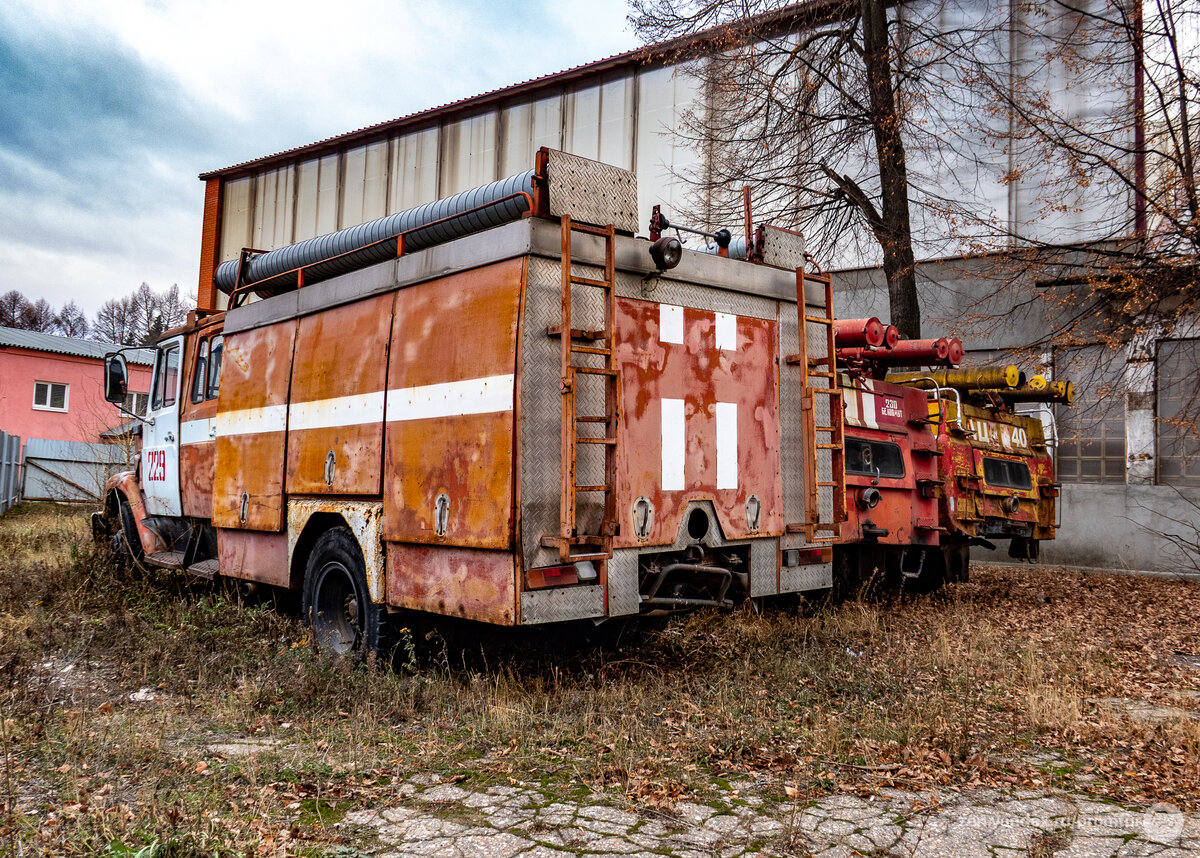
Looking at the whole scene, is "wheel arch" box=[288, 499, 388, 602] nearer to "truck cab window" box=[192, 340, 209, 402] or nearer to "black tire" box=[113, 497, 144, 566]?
"truck cab window" box=[192, 340, 209, 402]

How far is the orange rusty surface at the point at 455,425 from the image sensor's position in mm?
5172

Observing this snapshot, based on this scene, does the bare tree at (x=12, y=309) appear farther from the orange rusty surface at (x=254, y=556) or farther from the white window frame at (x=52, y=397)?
the orange rusty surface at (x=254, y=556)

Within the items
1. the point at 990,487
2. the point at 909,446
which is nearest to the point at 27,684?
the point at 909,446

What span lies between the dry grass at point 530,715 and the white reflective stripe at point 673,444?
129 centimetres

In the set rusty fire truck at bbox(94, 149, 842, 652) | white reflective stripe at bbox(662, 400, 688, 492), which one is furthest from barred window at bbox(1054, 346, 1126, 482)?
white reflective stripe at bbox(662, 400, 688, 492)

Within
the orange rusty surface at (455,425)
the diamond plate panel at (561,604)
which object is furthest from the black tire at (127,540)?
the diamond plate panel at (561,604)

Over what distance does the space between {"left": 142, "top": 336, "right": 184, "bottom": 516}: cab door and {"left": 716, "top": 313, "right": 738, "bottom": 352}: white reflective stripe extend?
18.9 feet

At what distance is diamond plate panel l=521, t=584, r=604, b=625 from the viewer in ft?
16.5

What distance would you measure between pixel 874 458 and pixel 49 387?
38.6m

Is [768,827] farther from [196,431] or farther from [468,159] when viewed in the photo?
[468,159]

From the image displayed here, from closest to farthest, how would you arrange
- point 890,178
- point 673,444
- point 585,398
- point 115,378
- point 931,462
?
point 585,398
point 673,444
point 115,378
point 931,462
point 890,178

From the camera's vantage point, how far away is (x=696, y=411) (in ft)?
19.6

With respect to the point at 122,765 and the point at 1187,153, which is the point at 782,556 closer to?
the point at 122,765

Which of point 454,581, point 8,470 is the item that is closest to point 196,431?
point 454,581
